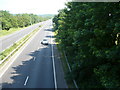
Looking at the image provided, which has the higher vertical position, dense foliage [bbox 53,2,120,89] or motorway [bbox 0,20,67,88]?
dense foliage [bbox 53,2,120,89]

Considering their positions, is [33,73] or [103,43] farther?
[33,73]

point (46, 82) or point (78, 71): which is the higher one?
point (78, 71)

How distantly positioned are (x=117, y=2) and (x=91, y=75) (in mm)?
7731

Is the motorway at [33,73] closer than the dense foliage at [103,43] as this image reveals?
No

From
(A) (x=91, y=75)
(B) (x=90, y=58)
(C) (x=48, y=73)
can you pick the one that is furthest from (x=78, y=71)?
(C) (x=48, y=73)

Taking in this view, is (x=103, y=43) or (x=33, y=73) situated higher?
(x=103, y=43)

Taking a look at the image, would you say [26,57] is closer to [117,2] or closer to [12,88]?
[12,88]

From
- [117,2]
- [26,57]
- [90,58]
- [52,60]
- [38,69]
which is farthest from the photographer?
[26,57]

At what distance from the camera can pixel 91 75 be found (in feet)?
48.3

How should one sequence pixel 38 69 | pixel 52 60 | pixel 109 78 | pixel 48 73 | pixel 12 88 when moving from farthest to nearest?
pixel 52 60
pixel 38 69
pixel 48 73
pixel 12 88
pixel 109 78

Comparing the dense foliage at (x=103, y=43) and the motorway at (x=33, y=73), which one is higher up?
the dense foliage at (x=103, y=43)

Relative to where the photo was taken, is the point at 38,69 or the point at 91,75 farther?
the point at 38,69

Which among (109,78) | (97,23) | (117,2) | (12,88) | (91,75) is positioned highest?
(117,2)

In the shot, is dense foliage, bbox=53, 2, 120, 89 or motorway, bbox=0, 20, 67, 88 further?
motorway, bbox=0, 20, 67, 88
